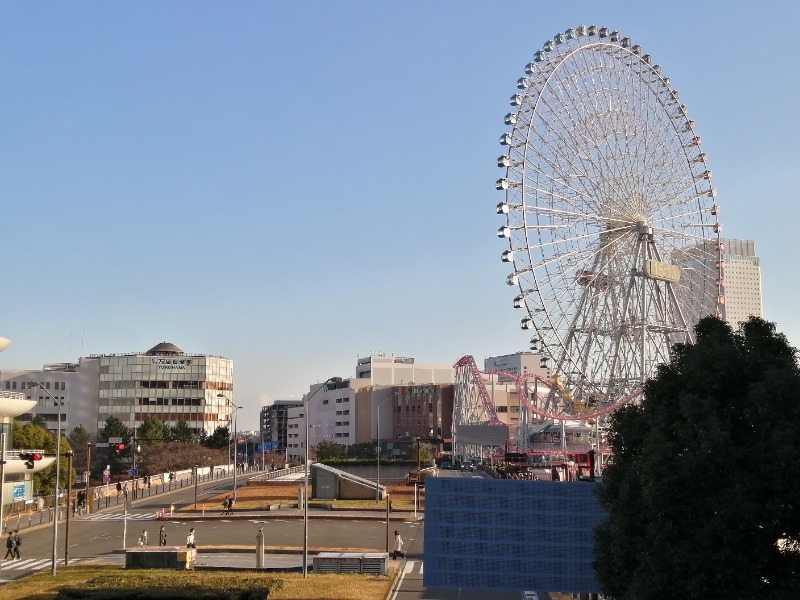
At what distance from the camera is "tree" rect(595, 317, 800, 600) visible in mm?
22578

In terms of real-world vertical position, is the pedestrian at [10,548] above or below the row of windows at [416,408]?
below

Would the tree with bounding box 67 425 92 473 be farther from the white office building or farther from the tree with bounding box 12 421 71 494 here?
the tree with bounding box 12 421 71 494

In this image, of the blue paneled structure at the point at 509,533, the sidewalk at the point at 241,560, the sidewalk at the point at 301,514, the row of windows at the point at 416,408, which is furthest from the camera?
the row of windows at the point at 416,408

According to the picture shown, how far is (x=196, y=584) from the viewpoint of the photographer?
38.9m

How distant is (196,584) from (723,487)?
77.8ft

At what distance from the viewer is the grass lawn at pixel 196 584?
1430 inches

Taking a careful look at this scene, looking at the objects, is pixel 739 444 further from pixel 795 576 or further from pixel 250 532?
pixel 250 532

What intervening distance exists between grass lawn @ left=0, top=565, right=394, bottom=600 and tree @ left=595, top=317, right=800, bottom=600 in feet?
50.9

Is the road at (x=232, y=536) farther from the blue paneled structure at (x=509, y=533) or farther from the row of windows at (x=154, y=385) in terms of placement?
the row of windows at (x=154, y=385)

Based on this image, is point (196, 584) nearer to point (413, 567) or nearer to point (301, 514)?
point (413, 567)

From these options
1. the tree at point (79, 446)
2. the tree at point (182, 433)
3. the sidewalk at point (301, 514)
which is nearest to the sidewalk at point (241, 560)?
the sidewalk at point (301, 514)

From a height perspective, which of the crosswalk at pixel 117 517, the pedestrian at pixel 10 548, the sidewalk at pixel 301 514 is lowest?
the crosswalk at pixel 117 517

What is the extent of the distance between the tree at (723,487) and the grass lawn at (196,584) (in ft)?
50.9

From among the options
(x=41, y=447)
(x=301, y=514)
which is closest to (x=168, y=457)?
(x=41, y=447)
